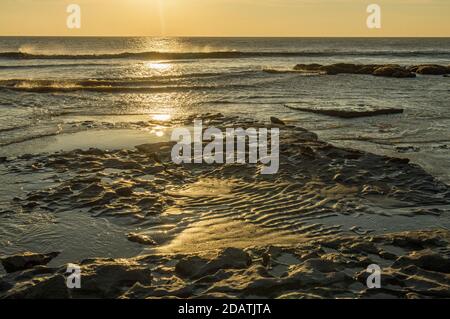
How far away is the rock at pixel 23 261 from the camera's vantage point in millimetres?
5086

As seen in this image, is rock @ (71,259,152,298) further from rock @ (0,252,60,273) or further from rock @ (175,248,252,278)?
rock @ (0,252,60,273)

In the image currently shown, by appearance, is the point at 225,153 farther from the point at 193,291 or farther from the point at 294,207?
the point at 193,291

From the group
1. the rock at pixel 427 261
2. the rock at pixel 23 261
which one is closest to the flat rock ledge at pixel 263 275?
the rock at pixel 427 261

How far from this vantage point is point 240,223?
6.50 meters

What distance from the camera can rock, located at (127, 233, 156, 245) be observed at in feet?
19.3

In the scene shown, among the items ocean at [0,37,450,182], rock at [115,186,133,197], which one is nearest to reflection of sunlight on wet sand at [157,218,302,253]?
rock at [115,186,133,197]

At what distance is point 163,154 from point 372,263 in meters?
6.20

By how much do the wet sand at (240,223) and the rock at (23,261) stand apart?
0.41ft

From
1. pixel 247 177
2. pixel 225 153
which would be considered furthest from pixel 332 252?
pixel 225 153

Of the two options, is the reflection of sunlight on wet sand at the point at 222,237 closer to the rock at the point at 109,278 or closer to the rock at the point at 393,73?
the rock at the point at 109,278

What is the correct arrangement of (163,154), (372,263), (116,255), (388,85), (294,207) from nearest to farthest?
(372,263) → (116,255) → (294,207) → (163,154) → (388,85)

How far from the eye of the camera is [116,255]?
218 inches

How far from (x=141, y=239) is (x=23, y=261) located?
1.44 m

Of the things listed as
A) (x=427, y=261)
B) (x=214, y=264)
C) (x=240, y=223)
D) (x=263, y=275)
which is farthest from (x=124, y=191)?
(x=427, y=261)
